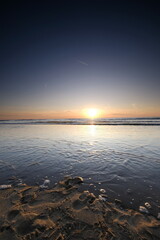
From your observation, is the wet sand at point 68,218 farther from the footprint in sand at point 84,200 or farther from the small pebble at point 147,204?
the small pebble at point 147,204

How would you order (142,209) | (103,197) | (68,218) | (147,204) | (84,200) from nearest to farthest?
(68,218), (142,209), (147,204), (84,200), (103,197)

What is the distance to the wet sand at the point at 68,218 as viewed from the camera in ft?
6.99

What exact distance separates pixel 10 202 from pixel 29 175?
1489 millimetres

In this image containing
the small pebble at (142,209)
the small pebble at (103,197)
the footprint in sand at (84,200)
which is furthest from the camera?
the small pebble at (103,197)

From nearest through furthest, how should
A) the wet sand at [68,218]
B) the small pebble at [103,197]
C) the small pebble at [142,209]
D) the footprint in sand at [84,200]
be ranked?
the wet sand at [68,218], the small pebble at [142,209], the footprint in sand at [84,200], the small pebble at [103,197]

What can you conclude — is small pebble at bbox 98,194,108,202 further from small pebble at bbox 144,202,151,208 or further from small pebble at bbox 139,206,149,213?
small pebble at bbox 144,202,151,208

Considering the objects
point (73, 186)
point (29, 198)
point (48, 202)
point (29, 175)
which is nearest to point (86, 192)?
point (73, 186)

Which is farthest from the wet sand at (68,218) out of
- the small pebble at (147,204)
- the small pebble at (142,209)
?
the small pebble at (147,204)

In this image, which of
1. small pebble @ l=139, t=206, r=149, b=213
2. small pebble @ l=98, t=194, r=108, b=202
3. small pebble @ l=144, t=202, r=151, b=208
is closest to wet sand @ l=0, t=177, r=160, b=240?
small pebble @ l=98, t=194, r=108, b=202

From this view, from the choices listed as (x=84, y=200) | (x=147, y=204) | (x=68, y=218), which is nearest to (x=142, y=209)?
(x=147, y=204)

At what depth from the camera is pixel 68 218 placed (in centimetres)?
248

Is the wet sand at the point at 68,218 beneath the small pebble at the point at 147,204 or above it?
above

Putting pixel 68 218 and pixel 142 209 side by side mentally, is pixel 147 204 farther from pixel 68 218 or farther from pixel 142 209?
pixel 68 218

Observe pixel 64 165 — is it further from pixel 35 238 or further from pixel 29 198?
pixel 35 238
